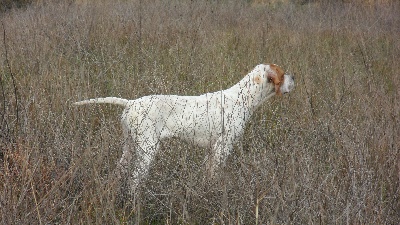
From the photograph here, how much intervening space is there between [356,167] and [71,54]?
9.72 feet

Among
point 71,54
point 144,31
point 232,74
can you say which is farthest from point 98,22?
point 232,74

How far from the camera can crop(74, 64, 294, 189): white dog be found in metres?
2.79

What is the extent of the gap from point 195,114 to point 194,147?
0.39 metres

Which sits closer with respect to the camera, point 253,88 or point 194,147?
point 194,147

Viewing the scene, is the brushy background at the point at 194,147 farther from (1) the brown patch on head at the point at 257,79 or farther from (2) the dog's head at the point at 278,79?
(1) the brown patch on head at the point at 257,79

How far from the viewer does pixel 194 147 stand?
110 inches

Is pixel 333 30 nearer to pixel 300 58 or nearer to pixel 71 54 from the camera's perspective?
pixel 300 58

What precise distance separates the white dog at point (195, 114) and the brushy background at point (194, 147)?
0.12 m

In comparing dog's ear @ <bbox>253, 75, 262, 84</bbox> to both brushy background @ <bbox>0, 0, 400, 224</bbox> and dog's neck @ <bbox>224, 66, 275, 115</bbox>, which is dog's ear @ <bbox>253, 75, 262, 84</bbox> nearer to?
dog's neck @ <bbox>224, 66, 275, 115</bbox>

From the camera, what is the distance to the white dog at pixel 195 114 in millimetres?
2787

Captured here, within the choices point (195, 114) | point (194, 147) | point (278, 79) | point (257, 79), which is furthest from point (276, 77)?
point (194, 147)

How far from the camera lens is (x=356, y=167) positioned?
7.73 feet

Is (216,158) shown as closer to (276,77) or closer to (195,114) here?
(195,114)

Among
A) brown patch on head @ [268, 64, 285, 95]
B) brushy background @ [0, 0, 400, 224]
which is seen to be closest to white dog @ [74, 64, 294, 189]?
brown patch on head @ [268, 64, 285, 95]
